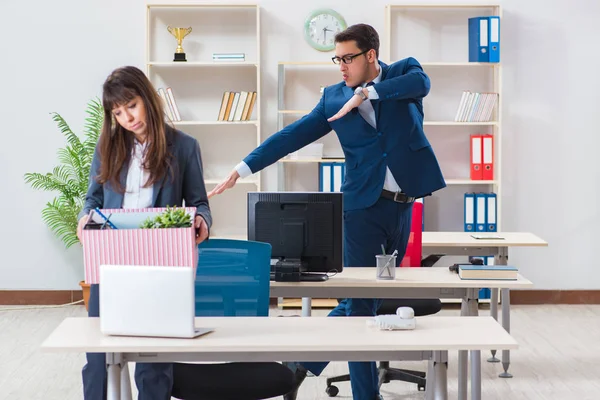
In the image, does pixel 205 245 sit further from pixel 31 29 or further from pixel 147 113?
pixel 31 29

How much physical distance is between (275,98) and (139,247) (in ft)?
14.8

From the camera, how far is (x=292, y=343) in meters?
2.60

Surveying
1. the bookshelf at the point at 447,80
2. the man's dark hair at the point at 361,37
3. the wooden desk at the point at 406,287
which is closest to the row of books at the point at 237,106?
the bookshelf at the point at 447,80

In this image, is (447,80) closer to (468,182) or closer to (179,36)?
(468,182)

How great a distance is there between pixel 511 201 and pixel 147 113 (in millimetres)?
4577

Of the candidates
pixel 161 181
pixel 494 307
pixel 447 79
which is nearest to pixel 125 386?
pixel 161 181

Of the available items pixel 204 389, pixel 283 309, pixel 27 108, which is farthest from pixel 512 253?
pixel 204 389

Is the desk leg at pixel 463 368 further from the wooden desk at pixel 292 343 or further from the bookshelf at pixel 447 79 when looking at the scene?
the bookshelf at pixel 447 79

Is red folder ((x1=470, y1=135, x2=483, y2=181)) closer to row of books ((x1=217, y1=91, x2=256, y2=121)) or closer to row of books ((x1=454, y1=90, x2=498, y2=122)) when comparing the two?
row of books ((x1=454, y1=90, x2=498, y2=122))

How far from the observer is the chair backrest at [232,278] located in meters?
3.21

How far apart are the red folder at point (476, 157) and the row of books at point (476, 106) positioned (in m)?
0.15

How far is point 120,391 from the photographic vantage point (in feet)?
8.86

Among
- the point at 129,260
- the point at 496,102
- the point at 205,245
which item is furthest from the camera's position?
the point at 496,102

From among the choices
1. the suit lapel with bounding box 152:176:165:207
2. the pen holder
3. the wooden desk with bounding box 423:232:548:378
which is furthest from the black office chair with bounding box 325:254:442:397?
the suit lapel with bounding box 152:176:165:207
